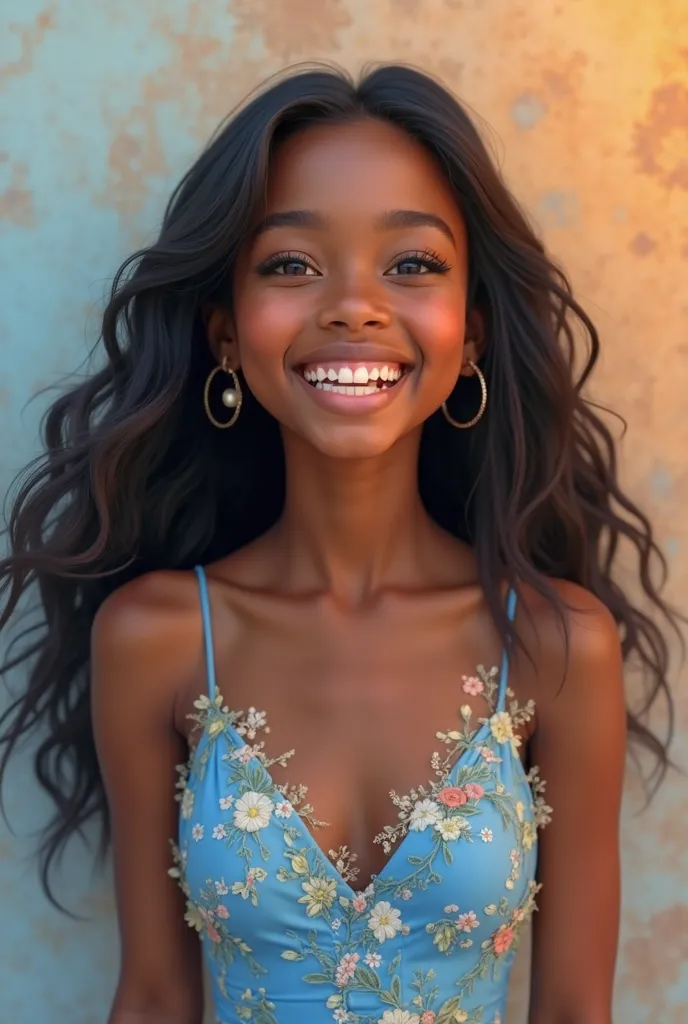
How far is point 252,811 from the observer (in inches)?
50.9

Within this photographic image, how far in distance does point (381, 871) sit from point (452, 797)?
13 cm

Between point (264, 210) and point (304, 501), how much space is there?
1.28 ft

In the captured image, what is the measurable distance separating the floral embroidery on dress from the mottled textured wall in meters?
0.57

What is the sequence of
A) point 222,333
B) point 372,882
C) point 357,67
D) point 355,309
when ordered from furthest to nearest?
point 357,67
point 222,333
point 372,882
point 355,309

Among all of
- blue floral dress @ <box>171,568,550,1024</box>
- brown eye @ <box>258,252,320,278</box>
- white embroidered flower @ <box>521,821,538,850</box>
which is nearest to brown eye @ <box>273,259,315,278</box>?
brown eye @ <box>258,252,320,278</box>

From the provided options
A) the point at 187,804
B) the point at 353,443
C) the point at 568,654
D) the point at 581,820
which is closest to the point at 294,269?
the point at 353,443

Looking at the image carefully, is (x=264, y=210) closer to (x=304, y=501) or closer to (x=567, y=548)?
(x=304, y=501)

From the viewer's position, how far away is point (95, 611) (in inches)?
61.8

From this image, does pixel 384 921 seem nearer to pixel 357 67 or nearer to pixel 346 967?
pixel 346 967

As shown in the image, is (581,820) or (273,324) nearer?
(273,324)

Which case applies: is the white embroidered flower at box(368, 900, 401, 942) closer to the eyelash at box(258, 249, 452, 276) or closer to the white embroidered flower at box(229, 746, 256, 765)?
the white embroidered flower at box(229, 746, 256, 765)

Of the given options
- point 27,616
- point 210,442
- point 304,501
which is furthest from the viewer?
point 27,616

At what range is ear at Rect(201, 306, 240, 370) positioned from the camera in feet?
4.48

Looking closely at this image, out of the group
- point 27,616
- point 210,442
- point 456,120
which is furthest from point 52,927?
point 456,120
